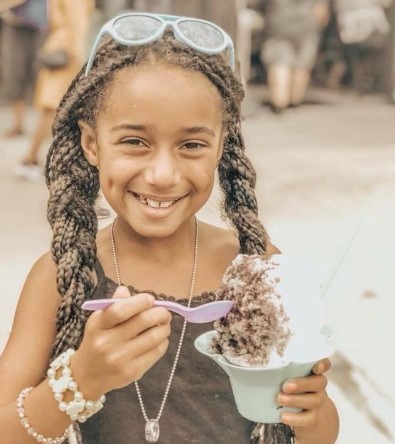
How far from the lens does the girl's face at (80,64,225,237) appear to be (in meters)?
1.45

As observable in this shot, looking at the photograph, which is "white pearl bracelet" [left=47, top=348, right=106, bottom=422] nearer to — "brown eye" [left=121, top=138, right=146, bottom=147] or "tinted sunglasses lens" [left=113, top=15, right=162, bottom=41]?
"brown eye" [left=121, top=138, right=146, bottom=147]

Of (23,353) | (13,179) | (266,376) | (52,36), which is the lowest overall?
(13,179)

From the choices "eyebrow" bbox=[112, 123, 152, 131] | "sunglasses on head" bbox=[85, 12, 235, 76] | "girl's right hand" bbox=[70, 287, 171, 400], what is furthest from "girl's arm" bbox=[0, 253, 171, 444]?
"sunglasses on head" bbox=[85, 12, 235, 76]

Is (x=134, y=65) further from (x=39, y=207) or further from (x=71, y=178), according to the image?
(x=39, y=207)

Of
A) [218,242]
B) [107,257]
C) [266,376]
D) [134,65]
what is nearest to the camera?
[266,376]

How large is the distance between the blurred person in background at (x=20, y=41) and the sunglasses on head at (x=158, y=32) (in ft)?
13.7

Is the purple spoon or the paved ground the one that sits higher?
the purple spoon

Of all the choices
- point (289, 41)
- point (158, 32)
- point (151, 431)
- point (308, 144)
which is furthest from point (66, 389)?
point (289, 41)

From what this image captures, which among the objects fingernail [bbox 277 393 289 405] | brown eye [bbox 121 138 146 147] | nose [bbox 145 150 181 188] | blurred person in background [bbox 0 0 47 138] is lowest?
blurred person in background [bbox 0 0 47 138]

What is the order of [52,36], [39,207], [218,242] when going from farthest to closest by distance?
[52,36], [39,207], [218,242]

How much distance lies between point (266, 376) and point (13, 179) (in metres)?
4.28

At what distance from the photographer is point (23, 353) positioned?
151 cm

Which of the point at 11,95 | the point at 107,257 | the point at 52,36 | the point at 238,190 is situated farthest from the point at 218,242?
the point at 11,95

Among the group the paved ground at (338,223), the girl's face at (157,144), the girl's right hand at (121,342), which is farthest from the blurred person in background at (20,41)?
the girl's right hand at (121,342)
